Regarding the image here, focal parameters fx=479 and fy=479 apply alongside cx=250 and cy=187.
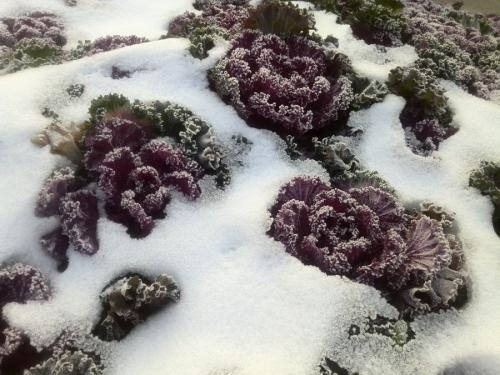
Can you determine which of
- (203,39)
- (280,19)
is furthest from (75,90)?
(280,19)

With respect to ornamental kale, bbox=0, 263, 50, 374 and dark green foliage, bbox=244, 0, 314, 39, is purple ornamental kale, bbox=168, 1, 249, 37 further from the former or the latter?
ornamental kale, bbox=0, 263, 50, 374

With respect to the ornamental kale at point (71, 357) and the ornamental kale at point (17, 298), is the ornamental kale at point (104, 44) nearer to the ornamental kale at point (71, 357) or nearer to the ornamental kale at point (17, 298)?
the ornamental kale at point (17, 298)

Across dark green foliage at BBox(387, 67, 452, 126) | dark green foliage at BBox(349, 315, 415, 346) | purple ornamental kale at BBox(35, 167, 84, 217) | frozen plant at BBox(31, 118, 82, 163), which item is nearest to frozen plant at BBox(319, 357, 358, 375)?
dark green foliage at BBox(349, 315, 415, 346)

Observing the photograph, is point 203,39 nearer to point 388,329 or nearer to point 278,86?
point 278,86

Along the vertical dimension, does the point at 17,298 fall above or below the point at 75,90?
below

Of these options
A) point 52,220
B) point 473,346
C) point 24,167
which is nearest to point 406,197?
point 473,346

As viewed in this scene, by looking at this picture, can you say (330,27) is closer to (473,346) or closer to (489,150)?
(489,150)

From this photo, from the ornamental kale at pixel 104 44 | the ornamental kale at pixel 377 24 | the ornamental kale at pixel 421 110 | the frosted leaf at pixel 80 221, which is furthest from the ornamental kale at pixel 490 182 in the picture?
the ornamental kale at pixel 104 44
